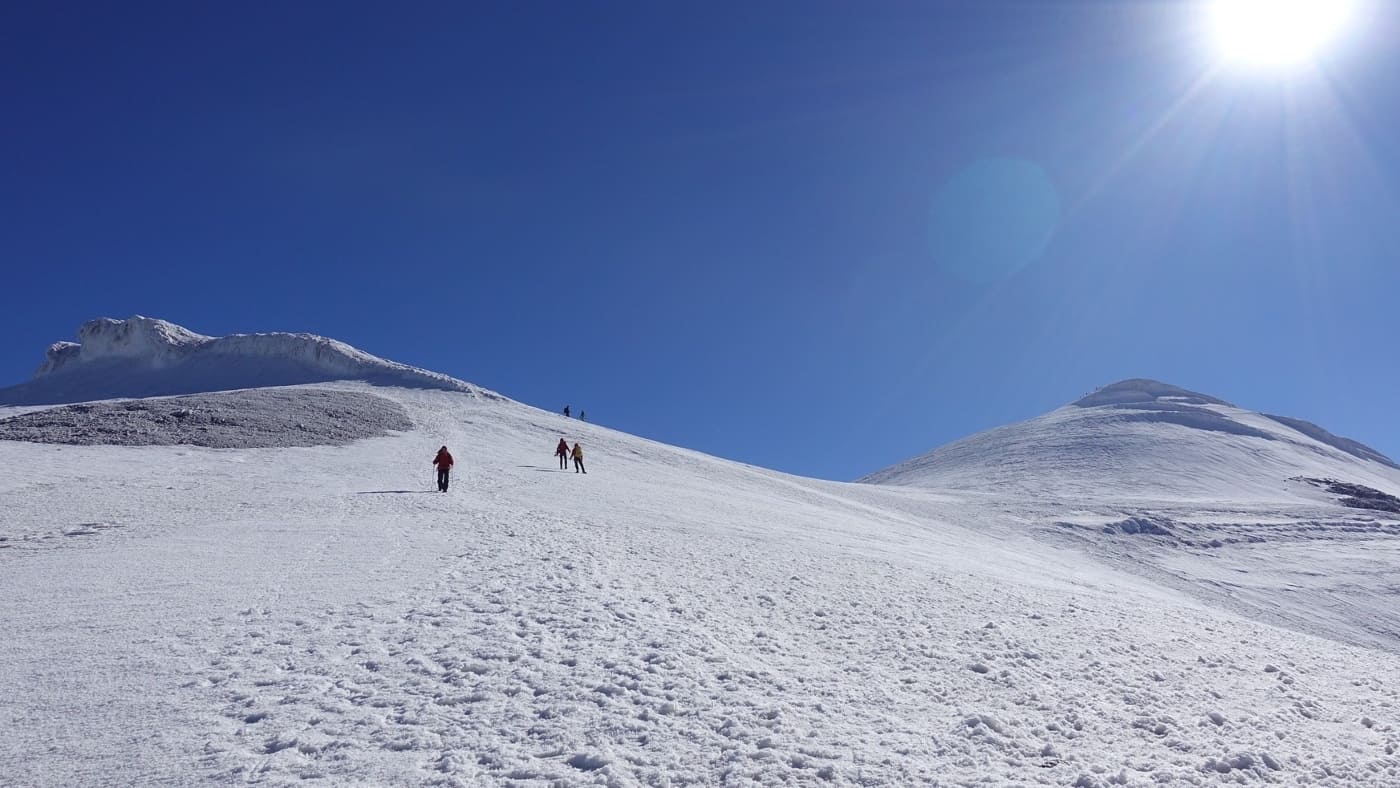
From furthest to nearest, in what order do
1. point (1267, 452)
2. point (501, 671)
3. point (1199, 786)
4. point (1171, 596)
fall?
point (1267, 452), point (1171, 596), point (501, 671), point (1199, 786)

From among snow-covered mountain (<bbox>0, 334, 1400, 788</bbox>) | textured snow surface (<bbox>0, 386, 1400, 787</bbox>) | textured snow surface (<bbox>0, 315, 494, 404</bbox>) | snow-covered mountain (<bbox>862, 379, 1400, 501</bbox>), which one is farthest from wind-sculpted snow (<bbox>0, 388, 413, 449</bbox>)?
snow-covered mountain (<bbox>862, 379, 1400, 501</bbox>)

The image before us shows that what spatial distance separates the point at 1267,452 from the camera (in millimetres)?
58688

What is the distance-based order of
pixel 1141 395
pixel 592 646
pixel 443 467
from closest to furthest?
pixel 592 646, pixel 443 467, pixel 1141 395

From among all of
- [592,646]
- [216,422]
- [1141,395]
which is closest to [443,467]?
[592,646]

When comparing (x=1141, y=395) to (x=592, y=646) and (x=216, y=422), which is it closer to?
(x=216, y=422)

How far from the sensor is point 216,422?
30750 mm

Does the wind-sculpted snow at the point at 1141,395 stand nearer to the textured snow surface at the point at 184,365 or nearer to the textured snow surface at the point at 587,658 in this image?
the textured snow surface at the point at 587,658

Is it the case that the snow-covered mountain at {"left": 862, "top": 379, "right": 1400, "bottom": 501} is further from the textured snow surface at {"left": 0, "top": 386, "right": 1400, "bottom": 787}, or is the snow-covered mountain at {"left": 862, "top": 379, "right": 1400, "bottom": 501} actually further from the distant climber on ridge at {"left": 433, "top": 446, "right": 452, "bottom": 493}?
the distant climber on ridge at {"left": 433, "top": 446, "right": 452, "bottom": 493}

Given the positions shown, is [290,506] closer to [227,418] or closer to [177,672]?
[177,672]

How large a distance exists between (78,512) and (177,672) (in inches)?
483

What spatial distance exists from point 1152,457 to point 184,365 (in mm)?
75314

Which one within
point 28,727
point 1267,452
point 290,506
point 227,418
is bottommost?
point 28,727

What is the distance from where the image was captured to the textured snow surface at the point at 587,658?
6.32m

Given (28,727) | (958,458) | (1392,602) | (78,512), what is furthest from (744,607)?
(958,458)
